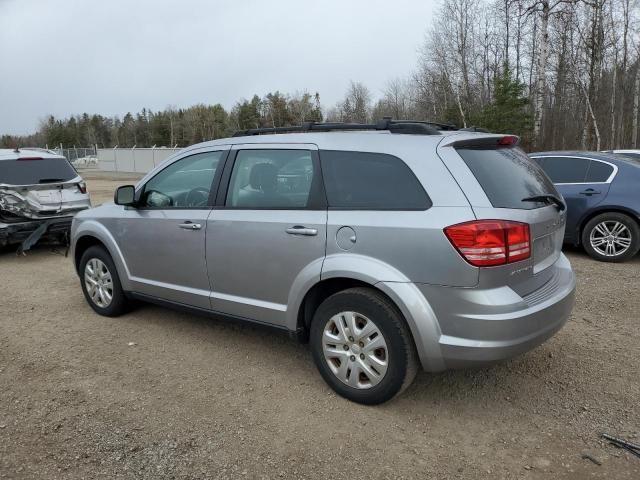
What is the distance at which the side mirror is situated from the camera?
4.62 meters

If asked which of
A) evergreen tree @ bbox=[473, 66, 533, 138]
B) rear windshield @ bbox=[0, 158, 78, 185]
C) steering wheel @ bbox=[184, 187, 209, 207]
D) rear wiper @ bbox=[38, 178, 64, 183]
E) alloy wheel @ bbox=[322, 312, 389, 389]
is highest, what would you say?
evergreen tree @ bbox=[473, 66, 533, 138]

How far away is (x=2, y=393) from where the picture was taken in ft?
11.8

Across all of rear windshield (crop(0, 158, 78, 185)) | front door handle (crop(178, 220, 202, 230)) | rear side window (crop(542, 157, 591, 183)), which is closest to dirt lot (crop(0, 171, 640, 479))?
front door handle (crop(178, 220, 202, 230))

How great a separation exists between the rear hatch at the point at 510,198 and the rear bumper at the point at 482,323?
91 mm

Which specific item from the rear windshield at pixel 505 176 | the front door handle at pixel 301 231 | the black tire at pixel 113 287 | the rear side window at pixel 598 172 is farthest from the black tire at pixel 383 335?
the rear side window at pixel 598 172

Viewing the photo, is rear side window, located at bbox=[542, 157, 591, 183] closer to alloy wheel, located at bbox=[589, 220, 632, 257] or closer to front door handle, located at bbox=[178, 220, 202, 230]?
alloy wheel, located at bbox=[589, 220, 632, 257]

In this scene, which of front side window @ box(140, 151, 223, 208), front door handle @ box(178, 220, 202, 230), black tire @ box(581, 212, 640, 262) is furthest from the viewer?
black tire @ box(581, 212, 640, 262)

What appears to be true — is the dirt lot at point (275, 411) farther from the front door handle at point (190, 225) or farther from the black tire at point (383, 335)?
the front door handle at point (190, 225)

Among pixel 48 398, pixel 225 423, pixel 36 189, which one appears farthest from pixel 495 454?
pixel 36 189

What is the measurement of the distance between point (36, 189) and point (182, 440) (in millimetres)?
6440

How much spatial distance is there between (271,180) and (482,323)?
180cm

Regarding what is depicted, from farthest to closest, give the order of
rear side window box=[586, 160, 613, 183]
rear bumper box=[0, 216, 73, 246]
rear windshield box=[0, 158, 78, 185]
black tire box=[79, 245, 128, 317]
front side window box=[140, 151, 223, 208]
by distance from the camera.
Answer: rear windshield box=[0, 158, 78, 185] → rear bumper box=[0, 216, 73, 246] → rear side window box=[586, 160, 613, 183] → black tire box=[79, 245, 128, 317] → front side window box=[140, 151, 223, 208]

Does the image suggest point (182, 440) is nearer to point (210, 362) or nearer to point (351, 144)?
point (210, 362)

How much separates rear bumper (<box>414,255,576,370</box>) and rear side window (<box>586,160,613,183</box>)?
17.0 ft
